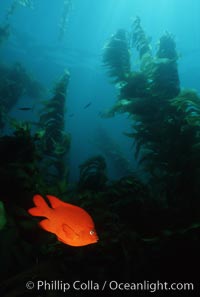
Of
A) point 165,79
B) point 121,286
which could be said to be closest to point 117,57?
point 165,79

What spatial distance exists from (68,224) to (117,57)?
18.0ft

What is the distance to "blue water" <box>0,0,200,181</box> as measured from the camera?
2777cm

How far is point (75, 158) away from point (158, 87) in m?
26.4

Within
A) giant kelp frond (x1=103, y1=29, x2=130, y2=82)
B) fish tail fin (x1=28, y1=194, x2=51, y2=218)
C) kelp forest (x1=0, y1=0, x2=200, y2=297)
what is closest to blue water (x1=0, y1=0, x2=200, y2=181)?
giant kelp frond (x1=103, y1=29, x2=130, y2=82)

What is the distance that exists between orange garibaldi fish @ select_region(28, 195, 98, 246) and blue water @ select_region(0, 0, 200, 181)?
1905 centimetres

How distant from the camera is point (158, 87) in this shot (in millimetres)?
5742

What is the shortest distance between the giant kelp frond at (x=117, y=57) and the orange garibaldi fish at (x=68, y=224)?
4719mm

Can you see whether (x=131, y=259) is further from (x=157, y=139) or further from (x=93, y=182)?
(x=157, y=139)

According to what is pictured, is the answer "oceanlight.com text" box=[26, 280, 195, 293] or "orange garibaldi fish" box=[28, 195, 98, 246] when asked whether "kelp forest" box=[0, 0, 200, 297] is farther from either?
"orange garibaldi fish" box=[28, 195, 98, 246]

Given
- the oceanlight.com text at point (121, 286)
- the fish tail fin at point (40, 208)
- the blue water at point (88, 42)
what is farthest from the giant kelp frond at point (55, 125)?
the blue water at point (88, 42)

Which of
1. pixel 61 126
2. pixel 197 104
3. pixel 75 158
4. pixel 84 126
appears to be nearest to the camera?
pixel 197 104

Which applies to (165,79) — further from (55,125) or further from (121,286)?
(121,286)

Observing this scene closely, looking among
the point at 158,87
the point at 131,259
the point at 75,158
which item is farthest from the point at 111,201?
the point at 75,158

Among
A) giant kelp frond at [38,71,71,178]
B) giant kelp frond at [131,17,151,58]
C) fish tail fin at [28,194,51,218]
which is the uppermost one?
giant kelp frond at [131,17,151,58]
